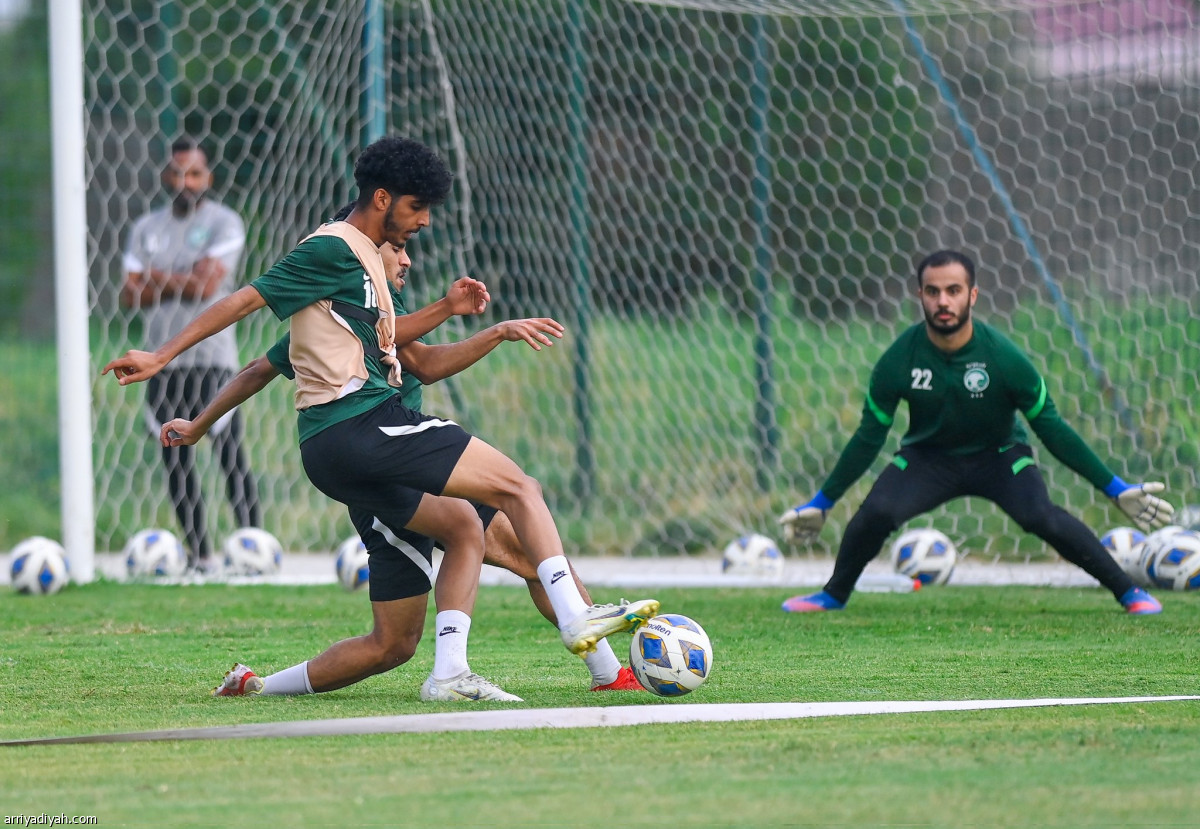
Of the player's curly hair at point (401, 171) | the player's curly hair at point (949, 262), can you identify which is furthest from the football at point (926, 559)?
the player's curly hair at point (401, 171)

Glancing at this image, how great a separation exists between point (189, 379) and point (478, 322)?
2.42 metres

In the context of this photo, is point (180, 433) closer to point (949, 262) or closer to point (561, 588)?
point (561, 588)

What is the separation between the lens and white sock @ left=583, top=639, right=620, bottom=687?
15.5 feet

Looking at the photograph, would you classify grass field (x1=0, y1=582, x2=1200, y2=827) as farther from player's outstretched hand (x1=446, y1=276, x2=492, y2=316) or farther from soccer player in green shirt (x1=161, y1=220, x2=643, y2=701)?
player's outstretched hand (x1=446, y1=276, x2=492, y2=316)

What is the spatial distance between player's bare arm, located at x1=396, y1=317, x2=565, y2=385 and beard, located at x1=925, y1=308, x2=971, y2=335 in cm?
244

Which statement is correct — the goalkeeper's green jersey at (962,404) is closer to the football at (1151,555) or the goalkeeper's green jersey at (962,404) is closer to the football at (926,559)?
the football at (1151,555)

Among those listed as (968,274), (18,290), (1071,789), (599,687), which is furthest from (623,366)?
(18,290)

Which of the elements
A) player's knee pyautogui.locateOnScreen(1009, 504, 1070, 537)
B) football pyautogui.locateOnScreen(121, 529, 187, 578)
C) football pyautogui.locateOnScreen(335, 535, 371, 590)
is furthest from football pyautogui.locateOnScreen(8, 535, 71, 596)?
player's knee pyautogui.locateOnScreen(1009, 504, 1070, 537)

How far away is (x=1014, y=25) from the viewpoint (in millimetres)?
9969

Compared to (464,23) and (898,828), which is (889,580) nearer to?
(464,23)

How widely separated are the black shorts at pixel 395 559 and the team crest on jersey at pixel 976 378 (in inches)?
113

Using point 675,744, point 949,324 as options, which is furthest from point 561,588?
point 949,324

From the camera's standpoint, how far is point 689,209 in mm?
10445

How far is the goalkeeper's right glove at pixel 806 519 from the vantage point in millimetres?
6934
